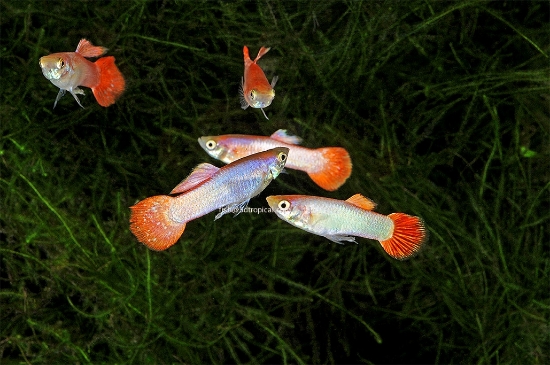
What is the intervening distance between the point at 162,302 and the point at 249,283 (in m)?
0.73

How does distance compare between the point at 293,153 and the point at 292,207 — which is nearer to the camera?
the point at 292,207

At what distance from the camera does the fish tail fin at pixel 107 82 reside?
262cm

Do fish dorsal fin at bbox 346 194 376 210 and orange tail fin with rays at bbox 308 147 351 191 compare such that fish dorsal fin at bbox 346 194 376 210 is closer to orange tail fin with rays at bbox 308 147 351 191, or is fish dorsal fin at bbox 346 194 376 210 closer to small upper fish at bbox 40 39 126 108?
orange tail fin with rays at bbox 308 147 351 191

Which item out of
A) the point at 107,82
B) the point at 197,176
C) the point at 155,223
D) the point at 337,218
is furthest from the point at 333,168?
the point at 107,82

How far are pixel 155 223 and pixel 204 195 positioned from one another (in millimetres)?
303

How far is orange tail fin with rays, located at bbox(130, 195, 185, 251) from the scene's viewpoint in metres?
2.00

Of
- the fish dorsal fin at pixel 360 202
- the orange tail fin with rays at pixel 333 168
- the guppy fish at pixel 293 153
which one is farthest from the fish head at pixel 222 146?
the fish dorsal fin at pixel 360 202

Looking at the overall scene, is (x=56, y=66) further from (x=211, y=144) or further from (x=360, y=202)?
(x=360, y=202)

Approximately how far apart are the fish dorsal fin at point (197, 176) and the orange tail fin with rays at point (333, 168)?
0.86 m

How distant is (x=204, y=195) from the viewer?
6.28ft

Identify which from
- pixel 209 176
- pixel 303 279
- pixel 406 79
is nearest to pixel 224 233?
pixel 303 279

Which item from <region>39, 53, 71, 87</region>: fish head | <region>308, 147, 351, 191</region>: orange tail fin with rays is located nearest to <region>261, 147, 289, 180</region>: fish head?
<region>308, 147, 351, 191</region>: orange tail fin with rays

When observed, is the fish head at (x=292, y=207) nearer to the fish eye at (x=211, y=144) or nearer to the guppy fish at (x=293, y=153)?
the guppy fish at (x=293, y=153)

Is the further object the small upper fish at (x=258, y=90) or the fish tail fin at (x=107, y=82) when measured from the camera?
the fish tail fin at (x=107, y=82)
